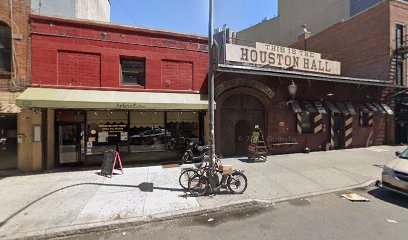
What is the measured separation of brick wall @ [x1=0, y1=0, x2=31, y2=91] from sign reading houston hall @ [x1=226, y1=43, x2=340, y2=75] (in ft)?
32.5

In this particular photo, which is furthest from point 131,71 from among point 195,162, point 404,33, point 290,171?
point 404,33

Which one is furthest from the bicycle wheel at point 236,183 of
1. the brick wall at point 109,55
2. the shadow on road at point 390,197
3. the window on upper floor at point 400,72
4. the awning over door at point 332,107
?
the window on upper floor at point 400,72

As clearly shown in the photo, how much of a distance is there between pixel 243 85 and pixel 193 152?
458 centimetres

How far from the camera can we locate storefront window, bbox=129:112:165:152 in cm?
1077

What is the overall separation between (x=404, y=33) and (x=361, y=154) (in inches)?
443

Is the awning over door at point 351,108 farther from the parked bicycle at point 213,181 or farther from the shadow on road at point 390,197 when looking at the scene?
the parked bicycle at point 213,181

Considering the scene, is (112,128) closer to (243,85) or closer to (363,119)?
(243,85)

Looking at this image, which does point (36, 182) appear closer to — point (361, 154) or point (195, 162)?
point (195, 162)

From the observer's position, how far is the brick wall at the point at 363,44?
16.5 meters

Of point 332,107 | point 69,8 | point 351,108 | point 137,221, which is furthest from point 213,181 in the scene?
point 351,108

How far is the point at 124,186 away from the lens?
7465 millimetres

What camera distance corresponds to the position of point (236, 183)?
696cm

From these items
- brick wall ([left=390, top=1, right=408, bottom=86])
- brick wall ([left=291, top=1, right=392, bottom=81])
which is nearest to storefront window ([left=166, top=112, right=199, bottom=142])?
brick wall ([left=291, top=1, right=392, bottom=81])

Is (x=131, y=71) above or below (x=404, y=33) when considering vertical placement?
below
